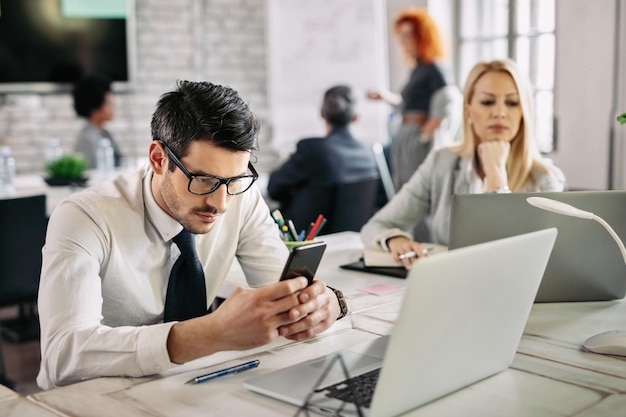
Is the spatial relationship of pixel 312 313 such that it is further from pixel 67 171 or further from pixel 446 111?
pixel 446 111

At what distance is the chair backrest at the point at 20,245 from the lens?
9.77ft

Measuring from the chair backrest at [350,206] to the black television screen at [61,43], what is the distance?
2571mm

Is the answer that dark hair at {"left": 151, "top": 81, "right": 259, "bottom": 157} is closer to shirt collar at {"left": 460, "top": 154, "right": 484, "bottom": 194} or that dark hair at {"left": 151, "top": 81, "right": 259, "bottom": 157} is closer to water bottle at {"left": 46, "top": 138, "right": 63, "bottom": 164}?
shirt collar at {"left": 460, "top": 154, "right": 484, "bottom": 194}

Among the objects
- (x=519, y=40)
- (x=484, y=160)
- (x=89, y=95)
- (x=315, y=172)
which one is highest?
(x=519, y=40)

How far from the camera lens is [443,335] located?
3.53 feet

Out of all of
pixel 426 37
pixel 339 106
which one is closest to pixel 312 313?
pixel 339 106

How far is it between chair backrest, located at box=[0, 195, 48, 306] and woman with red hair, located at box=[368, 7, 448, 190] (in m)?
2.24

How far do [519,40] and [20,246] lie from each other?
10.7 ft

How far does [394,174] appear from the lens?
480 cm

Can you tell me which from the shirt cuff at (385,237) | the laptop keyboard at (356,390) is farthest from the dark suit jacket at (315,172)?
the laptop keyboard at (356,390)

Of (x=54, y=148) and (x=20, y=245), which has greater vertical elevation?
(x=54, y=148)

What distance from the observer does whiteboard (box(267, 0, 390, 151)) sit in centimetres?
538

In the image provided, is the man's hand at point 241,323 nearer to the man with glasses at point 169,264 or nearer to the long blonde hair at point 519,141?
the man with glasses at point 169,264

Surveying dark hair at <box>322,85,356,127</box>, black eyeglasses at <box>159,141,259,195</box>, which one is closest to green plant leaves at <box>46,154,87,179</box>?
dark hair at <box>322,85,356,127</box>
